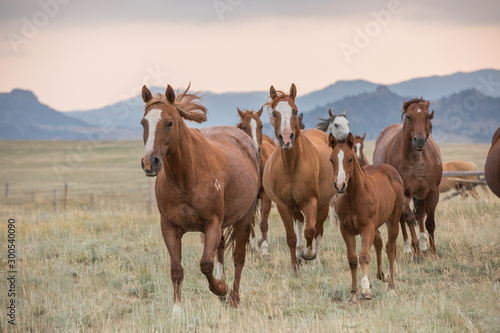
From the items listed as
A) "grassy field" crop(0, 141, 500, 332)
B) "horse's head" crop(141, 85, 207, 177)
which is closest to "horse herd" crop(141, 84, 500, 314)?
"horse's head" crop(141, 85, 207, 177)

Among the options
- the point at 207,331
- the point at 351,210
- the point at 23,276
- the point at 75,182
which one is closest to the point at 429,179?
the point at 351,210

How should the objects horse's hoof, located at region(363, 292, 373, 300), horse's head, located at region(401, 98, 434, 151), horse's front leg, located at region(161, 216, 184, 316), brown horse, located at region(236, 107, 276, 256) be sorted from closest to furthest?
horse's front leg, located at region(161, 216, 184, 316), horse's hoof, located at region(363, 292, 373, 300), horse's head, located at region(401, 98, 434, 151), brown horse, located at region(236, 107, 276, 256)

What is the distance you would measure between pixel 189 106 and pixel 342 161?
Answer: 1.84 metres

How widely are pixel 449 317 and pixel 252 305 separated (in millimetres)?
2199

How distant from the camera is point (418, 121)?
341 inches

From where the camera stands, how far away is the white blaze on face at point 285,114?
7660mm

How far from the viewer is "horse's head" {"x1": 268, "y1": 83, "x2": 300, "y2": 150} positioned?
24.9 feet

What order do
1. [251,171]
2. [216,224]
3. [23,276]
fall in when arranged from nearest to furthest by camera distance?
[216,224]
[251,171]
[23,276]

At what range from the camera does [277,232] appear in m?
12.2

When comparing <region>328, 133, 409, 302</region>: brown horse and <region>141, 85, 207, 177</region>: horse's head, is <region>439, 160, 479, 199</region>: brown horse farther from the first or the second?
<region>141, 85, 207, 177</region>: horse's head

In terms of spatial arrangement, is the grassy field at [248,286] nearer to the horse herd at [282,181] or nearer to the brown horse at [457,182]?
the horse herd at [282,181]

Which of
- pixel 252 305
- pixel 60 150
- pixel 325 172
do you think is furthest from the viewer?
pixel 60 150

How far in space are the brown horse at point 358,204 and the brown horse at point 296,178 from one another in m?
1.33

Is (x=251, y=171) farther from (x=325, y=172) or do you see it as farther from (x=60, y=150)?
(x=60, y=150)
